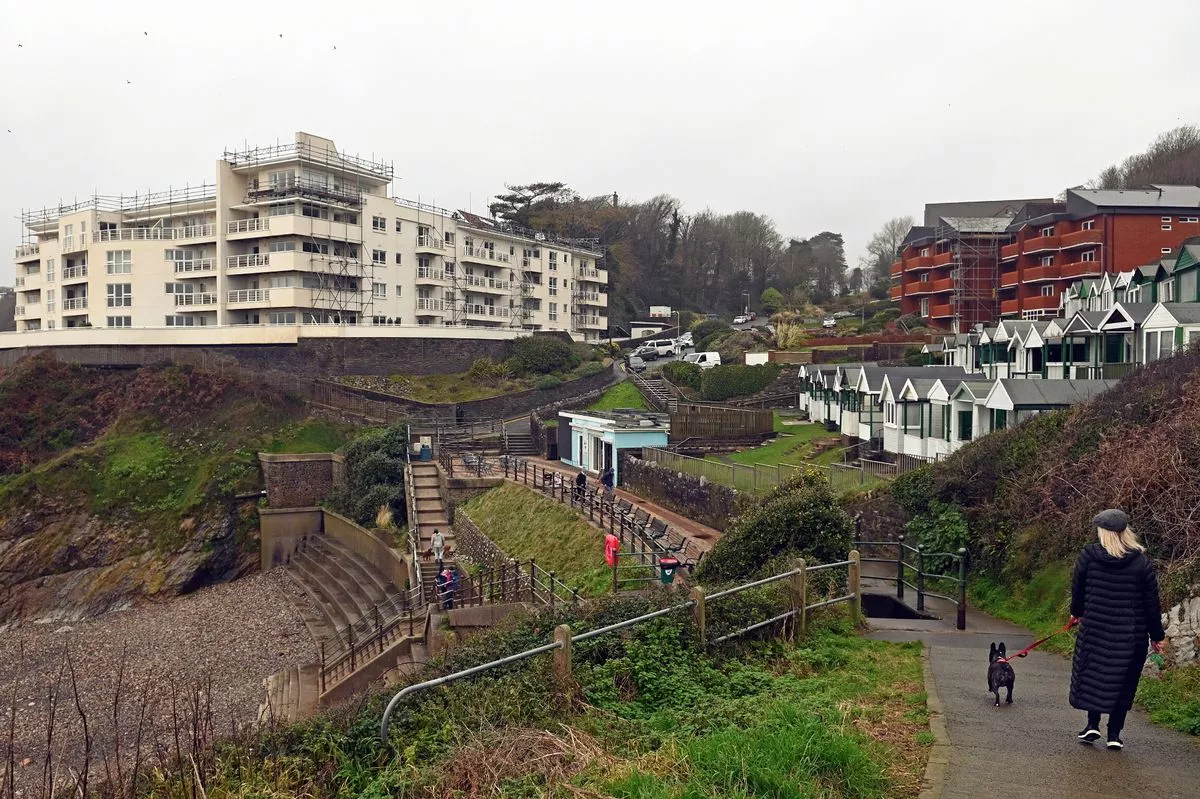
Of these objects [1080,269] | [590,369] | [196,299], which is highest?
[1080,269]

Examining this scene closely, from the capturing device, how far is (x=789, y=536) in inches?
560

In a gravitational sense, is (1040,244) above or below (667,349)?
above

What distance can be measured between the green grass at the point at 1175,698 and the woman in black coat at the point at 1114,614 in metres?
1.09

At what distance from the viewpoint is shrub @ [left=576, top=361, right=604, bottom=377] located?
53.0m

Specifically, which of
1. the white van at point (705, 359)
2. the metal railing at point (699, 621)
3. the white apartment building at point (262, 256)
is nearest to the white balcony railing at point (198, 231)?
the white apartment building at point (262, 256)

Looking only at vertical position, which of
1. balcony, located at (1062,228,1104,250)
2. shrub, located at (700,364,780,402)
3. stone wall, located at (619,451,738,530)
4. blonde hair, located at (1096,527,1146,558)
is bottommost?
stone wall, located at (619,451,738,530)

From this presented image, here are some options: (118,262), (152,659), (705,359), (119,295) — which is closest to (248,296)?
(119,295)

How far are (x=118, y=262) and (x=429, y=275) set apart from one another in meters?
17.7

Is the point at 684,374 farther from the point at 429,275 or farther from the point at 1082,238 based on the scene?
the point at 1082,238

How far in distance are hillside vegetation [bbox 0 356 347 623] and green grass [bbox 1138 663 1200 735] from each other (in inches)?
1223

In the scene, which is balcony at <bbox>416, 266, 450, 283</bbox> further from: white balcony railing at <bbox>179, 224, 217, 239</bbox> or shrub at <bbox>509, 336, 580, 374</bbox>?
white balcony railing at <bbox>179, 224, 217, 239</bbox>

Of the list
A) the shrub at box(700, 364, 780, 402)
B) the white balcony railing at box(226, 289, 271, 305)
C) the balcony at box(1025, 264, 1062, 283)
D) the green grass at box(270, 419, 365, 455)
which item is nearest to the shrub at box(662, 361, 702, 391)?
the shrub at box(700, 364, 780, 402)

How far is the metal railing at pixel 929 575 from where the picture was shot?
11.9 metres

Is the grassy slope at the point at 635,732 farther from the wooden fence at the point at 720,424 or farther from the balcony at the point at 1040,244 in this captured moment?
the balcony at the point at 1040,244
